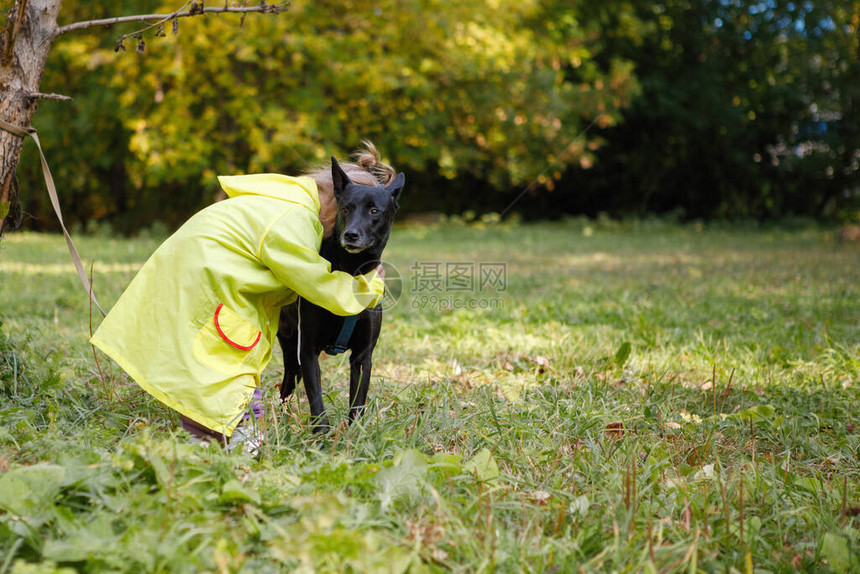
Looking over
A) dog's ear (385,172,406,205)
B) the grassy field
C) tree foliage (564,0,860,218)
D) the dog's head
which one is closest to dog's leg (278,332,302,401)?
the grassy field

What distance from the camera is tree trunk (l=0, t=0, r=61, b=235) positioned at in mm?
2898

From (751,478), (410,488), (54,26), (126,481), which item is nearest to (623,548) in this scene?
(410,488)

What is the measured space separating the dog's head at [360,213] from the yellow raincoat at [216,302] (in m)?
0.17

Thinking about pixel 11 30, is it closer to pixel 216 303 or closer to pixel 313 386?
pixel 216 303

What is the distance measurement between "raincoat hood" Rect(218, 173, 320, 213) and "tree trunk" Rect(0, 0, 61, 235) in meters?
0.99

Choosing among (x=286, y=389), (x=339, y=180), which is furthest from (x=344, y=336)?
(x=339, y=180)

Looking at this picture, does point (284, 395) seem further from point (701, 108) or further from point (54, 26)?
point (701, 108)

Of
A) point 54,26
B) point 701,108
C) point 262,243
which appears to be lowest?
point 262,243

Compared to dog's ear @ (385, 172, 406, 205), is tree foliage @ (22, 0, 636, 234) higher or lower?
higher

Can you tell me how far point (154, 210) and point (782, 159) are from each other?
19.4 m

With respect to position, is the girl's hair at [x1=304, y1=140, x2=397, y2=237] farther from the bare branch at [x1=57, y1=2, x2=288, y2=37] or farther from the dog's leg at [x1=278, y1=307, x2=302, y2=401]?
the bare branch at [x1=57, y1=2, x2=288, y2=37]

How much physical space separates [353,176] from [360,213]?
0.33m

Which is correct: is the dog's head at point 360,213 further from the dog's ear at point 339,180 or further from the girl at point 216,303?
the girl at point 216,303

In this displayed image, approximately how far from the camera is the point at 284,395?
3277 mm
